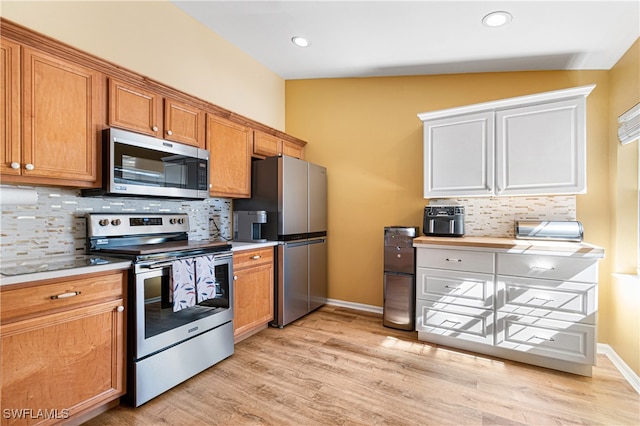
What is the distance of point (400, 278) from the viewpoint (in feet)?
10.0

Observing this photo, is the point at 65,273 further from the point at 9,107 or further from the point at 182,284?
the point at 9,107

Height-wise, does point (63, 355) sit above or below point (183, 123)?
below

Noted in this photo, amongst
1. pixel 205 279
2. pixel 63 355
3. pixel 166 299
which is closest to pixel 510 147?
pixel 205 279

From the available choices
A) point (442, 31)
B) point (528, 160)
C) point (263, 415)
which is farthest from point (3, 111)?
point (528, 160)

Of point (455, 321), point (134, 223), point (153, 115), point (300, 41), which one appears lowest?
point (455, 321)

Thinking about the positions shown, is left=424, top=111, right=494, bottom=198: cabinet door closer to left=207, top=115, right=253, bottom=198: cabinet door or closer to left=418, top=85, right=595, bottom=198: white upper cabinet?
left=418, top=85, right=595, bottom=198: white upper cabinet

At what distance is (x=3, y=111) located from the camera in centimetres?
151

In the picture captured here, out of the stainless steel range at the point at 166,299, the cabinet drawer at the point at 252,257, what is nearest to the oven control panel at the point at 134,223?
the stainless steel range at the point at 166,299

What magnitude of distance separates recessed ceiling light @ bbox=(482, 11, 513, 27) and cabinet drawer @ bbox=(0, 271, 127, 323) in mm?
3071

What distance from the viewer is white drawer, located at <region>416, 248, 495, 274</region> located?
2.48 metres

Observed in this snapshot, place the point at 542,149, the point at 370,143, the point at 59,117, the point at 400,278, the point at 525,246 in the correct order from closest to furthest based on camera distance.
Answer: the point at 59,117 → the point at 525,246 → the point at 542,149 → the point at 400,278 → the point at 370,143

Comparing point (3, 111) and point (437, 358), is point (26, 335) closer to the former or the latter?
point (3, 111)

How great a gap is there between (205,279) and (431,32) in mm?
2672

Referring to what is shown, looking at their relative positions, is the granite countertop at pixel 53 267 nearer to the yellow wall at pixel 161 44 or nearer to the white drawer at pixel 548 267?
the yellow wall at pixel 161 44
